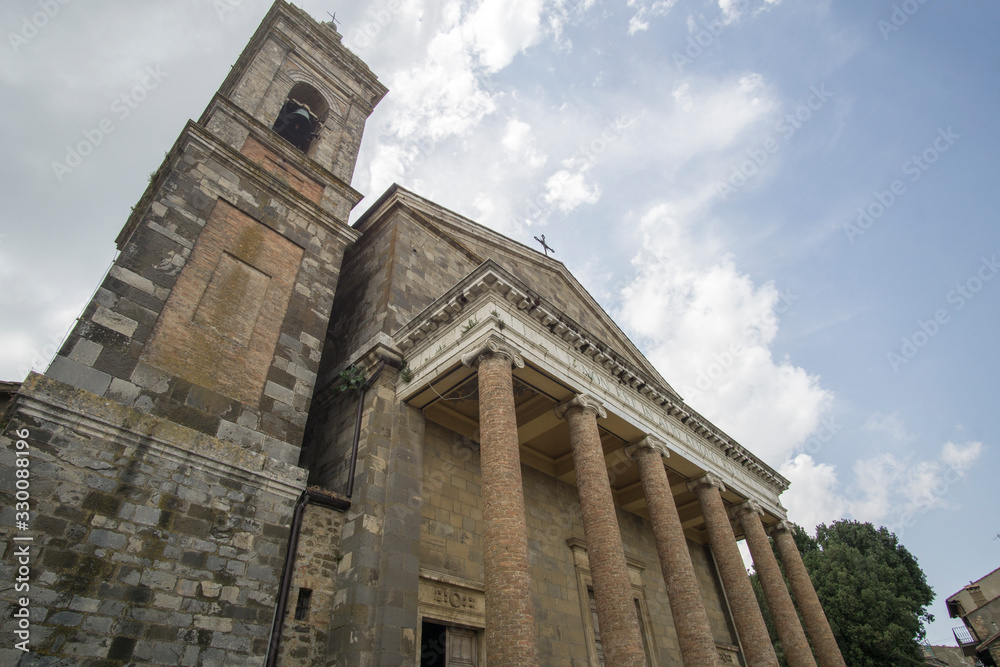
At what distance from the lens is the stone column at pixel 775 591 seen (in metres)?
13.6

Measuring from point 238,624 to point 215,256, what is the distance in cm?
670

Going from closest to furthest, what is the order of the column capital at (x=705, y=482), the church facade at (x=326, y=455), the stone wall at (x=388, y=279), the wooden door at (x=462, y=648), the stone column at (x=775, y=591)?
the church facade at (x=326, y=455)
the wooden door at (x=462, y=648)
the stone wall at (x=388, y=279)
the stone column at (x=775, y=591)
the column capital at (x=705, y=482)

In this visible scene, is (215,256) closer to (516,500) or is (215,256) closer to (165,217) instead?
(165,217)

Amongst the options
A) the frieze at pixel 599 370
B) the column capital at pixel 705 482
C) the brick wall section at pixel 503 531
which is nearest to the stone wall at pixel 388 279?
the frieze at pixel 599 370

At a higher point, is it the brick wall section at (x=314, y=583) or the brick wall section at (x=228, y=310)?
the brick wall section at (x=228, y=310)

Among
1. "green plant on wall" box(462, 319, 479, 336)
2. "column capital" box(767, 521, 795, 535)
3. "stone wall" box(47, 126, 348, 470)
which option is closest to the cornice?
"green plant on wall" box(462, 319, 479, 336)

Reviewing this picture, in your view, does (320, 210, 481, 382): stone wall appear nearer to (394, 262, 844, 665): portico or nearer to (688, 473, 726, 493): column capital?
(394, 262, 844, 665): portico

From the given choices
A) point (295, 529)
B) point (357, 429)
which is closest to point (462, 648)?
point (295, 529)

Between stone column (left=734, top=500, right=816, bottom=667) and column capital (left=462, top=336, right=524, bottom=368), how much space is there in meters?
10.2

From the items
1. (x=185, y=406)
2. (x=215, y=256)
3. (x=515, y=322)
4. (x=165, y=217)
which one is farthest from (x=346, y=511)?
(x=165, y=217)

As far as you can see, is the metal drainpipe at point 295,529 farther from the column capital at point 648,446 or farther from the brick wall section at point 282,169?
the column capital at point 648,446

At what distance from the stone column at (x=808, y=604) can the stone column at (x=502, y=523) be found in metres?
10.7

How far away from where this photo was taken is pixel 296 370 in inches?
430

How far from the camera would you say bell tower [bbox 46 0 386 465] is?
347 inches
